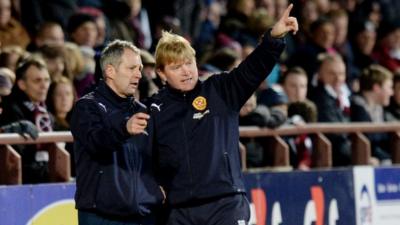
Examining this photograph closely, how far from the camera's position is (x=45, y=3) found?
1200 cm

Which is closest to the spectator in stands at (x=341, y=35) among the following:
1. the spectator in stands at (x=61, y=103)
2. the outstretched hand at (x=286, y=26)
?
the spectator in stands at (x=61, y=103)

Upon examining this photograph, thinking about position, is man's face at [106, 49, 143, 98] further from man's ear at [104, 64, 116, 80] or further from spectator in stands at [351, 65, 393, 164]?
spectator in stands at [351, 65, 393, 164]

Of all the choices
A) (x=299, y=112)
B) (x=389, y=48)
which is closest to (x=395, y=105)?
(x=299, y=112)

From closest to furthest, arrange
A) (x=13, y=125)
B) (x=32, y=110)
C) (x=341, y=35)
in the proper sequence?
(x=13, y=125) → (x=32, y=110) → (x=341, y=35)

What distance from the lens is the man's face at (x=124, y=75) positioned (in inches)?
281

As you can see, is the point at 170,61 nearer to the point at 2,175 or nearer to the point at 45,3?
the point at 2,175

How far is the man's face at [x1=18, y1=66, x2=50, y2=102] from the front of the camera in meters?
8.90

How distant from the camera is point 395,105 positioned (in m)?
12.4

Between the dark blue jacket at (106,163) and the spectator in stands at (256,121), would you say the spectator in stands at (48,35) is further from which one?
the dark blue jacket at (106,163)

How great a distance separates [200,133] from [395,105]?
18.0ft

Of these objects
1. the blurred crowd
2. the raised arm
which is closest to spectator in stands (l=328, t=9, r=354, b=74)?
the blurred crowd

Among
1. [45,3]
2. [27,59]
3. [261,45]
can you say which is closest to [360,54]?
[45,3]

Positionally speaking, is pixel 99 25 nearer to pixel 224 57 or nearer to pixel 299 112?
pixel 224 57

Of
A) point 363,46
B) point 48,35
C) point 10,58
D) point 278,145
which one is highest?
point 363,46
